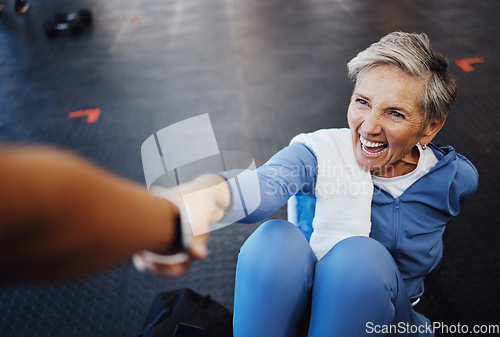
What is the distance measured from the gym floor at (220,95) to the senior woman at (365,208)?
1.88 feet

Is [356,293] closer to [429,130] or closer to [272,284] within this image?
[272,284]

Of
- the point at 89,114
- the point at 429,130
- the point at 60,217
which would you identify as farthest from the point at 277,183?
the point at 89,114

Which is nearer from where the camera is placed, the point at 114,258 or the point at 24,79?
the point at 114,258

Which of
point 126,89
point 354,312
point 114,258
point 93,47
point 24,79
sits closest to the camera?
point 114,258

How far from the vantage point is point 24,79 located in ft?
11.7

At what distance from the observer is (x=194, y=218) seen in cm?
73

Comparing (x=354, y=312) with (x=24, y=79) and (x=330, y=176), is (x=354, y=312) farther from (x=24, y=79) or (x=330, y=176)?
(x=24, y=79)

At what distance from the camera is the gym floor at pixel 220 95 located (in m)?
Result: 1.57

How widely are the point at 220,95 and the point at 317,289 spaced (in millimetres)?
2305

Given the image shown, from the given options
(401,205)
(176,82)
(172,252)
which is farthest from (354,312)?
(176,82)

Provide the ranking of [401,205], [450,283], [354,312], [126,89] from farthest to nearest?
[126,89], [450,283], [401,205], [354,312]

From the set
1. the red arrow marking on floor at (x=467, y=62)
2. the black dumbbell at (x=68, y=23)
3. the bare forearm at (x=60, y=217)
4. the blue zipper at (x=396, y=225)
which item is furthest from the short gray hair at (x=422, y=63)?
the black dumbbell at (x=68, y=23)

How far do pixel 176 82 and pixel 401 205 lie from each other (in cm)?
258

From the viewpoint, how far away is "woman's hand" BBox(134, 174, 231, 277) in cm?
55
